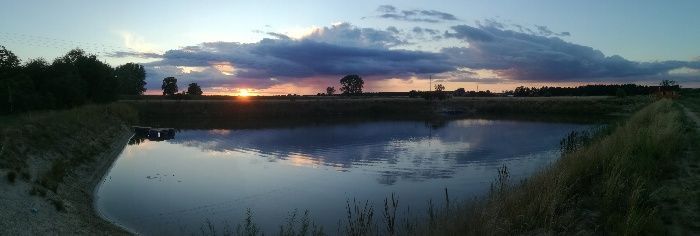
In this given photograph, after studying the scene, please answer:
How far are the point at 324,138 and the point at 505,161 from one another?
2407 cm

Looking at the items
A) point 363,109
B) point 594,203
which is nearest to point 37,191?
point 594,203

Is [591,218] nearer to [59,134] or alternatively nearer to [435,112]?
[59,134]

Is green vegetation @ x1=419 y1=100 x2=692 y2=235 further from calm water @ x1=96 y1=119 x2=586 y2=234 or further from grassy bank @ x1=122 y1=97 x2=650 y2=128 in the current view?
grassy bank @ x1=122 y1=97 x2=650 y2=128

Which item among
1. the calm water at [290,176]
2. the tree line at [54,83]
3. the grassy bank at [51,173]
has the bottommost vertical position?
the calm water at [290,176]

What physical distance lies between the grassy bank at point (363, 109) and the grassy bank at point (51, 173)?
59.5m

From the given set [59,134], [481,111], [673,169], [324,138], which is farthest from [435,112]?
[673,169]

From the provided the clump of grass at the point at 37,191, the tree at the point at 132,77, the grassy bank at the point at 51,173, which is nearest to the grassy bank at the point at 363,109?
the tree at the point at 132,77

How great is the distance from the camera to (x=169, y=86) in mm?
168625

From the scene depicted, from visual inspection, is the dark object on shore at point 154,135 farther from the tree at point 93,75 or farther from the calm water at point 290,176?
the tree at point 93,75

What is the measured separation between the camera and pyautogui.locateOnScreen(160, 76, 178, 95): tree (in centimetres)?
16862

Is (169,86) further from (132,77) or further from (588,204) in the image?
(588,204)

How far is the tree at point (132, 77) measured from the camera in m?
149

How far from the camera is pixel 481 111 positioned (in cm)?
11744

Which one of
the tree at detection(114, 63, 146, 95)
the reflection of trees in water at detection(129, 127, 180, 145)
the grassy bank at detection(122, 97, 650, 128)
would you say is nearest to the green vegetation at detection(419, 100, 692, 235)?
the reflection of trees in water at detection(129, 127, 180, 145)
